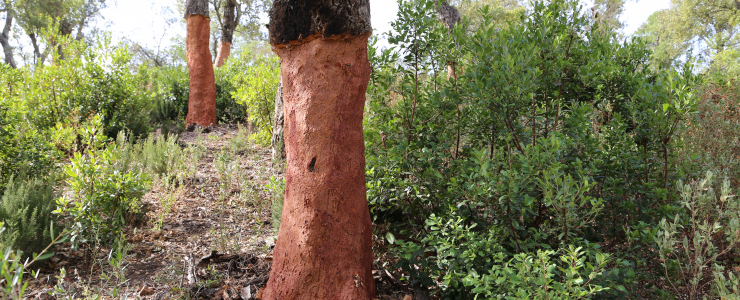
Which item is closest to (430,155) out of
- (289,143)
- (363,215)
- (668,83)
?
(363,215)

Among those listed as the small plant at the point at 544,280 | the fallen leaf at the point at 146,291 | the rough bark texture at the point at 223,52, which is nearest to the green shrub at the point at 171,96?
the rough bark texture at the point at 223,52

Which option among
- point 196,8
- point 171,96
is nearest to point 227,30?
point 171,96

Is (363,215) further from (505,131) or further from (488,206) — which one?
(505,131)

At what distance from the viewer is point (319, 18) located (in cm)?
223

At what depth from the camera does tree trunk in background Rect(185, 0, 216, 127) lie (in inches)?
329

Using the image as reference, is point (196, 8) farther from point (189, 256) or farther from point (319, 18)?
point (319, 18)

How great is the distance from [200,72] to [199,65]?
0.48ft

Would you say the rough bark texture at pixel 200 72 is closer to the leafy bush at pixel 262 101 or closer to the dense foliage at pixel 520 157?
the leafy bush at pixel 262 101

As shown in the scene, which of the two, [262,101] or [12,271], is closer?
[12,271]

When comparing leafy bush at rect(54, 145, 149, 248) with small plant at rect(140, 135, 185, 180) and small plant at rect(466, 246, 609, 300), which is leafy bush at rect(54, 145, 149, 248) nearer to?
small plant at rect(140, 135, 185, 180)

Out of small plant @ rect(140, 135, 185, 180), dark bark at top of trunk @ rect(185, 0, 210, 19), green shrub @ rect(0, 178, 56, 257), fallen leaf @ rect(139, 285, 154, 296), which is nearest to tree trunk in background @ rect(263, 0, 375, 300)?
fallen leaf @ rect(139, 285, 154, 296)

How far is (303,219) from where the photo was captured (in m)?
2.30

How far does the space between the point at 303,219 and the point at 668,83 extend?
7.46ft

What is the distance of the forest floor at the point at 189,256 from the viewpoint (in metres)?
2.61
